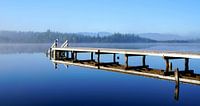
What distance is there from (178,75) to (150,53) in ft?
15.6

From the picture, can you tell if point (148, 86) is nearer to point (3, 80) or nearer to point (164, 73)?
point (164, 73)

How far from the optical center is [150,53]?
29297 millimetres

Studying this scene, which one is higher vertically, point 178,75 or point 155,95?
point 178,75

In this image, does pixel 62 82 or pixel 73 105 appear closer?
pixel 73 105

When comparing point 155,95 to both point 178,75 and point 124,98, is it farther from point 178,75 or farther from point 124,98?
point 178,75

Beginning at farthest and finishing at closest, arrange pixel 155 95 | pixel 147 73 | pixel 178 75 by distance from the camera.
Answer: pixel 155 95
pixel 147 73
pixel 178 75

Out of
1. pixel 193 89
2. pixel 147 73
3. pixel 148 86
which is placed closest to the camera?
pixel 147 73

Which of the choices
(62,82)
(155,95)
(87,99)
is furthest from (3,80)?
(155,95)

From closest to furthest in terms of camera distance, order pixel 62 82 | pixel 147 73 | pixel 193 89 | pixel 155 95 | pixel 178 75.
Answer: pixel 178 75 < pixel 147 73 < pixel 155 95 < pixel 193 89 < pixel 62 82

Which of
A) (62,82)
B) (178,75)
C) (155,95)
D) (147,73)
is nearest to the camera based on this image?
(178,75)

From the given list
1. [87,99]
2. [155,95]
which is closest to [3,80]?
[87,99]

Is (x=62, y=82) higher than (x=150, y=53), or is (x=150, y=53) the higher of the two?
(x=150, y=53)

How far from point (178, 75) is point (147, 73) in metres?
4.07

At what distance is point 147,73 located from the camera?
2872 centimetres
